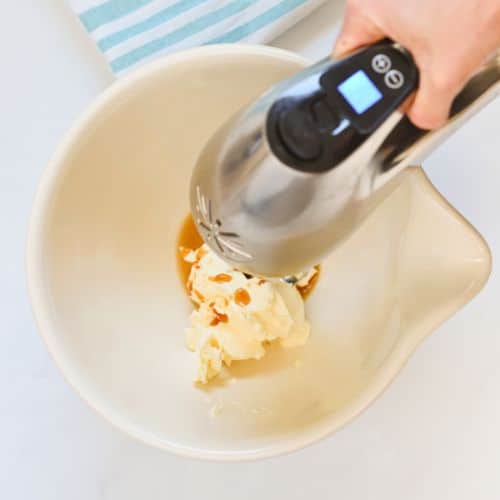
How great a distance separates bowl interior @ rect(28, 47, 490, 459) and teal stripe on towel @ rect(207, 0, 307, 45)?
0.27 ft

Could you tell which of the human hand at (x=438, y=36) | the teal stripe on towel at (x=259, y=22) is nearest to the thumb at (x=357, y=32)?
the human hand at (x=438, y=36)

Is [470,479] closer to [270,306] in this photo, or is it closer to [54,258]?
[270,306]

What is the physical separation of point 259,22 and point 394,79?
0.34 metres

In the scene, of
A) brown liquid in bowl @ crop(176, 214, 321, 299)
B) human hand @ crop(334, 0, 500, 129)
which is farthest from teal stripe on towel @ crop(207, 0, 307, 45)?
human hand @ crop(334, 0, 500, 129)

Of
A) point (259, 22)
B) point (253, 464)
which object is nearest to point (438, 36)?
point (259, 22)

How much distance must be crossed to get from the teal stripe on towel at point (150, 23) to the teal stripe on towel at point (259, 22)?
4 cm

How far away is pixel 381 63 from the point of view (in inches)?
15.0

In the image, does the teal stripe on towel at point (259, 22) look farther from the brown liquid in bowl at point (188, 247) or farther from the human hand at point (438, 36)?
the human hand at point (438, 36)

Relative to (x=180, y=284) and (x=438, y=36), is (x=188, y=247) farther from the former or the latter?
(x=438, y=36)

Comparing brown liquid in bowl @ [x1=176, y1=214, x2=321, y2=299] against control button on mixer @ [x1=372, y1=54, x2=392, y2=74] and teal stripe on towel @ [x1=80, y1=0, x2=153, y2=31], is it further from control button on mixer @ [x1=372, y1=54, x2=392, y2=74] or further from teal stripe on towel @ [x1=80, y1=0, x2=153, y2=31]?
control button on mixer @ [x1=372, y1=54, x2=392, y2=74]

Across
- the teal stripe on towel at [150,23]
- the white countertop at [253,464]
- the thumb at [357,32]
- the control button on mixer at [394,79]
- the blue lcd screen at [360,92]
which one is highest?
the teal stripe on towel at [150,23]

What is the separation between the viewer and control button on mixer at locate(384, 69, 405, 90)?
377 millimetres

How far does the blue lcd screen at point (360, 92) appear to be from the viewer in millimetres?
367

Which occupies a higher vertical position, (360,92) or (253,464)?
(360,92)
